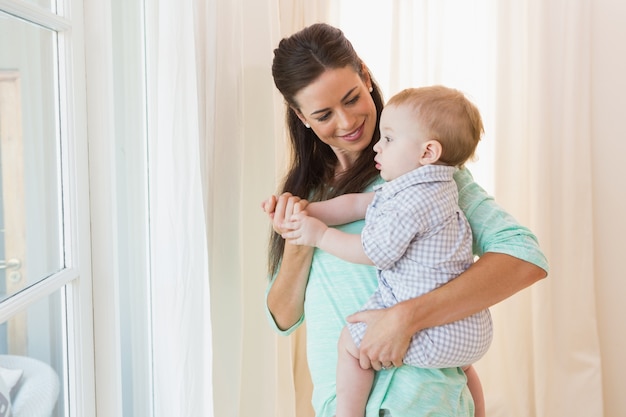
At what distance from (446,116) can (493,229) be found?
245mm

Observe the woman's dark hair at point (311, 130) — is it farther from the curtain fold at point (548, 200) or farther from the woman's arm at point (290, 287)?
the curtain fold at point (548, 200)

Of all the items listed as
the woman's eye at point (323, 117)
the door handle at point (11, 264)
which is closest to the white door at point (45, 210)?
the door handle at point (11, 264)

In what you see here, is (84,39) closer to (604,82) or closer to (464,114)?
(464,114)

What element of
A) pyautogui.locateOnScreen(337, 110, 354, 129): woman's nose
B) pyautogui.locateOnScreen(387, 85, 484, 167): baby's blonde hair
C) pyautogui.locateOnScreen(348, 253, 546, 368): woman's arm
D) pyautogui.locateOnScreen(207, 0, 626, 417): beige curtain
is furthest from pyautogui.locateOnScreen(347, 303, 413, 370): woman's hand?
pyautogui.locateOnScreen(207, 0, 626, 417): beige curtain

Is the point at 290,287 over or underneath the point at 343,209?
underneath

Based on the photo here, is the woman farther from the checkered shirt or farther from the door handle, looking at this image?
the door handle

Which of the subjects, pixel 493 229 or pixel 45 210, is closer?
pixel 45 210

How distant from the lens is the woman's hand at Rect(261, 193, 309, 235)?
1.40m

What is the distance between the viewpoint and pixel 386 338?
1.20 metres

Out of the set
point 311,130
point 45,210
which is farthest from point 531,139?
point 45,210

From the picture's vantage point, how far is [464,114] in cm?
127

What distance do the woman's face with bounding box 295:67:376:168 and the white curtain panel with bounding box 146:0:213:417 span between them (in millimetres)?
298

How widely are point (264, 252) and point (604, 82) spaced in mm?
1581

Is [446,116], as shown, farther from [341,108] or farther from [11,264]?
[11,264]
